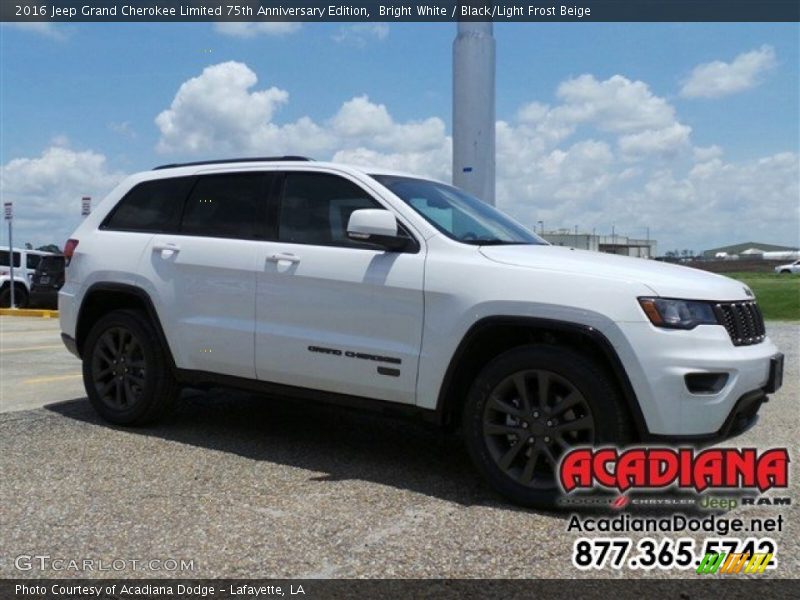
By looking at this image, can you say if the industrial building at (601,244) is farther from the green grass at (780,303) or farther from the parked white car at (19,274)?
the parked white car at (19,274)

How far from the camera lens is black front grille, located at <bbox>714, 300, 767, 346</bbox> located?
12.7 ft

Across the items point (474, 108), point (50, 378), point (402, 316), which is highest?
point (474, 108)

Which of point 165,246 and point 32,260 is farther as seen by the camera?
point 32,260

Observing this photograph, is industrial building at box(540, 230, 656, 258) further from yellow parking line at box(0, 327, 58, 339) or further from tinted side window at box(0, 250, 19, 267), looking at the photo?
tinted side window at box(0, 250, 19, 267)

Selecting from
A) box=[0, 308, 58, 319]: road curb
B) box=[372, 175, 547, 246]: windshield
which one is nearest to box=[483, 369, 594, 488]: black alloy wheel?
box=[372, 175, 547, 246]: windshield

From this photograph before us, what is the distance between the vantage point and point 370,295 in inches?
176

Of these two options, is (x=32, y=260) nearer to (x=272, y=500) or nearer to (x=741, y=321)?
(x=272, y=500)

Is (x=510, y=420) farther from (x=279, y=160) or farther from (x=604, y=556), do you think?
(x=279, y=160)

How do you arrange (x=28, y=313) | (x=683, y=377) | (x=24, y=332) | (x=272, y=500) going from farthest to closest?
(x=28, y=313) → (x=24, y=332) → (x=272, y=500) → (x=683, y=377)

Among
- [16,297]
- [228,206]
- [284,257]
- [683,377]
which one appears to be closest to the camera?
[683,377]

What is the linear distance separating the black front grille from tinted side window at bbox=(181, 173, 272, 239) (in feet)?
9.17

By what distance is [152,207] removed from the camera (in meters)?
5.75

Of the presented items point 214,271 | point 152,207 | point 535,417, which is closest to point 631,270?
point 535,417

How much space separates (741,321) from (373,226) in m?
1.95
